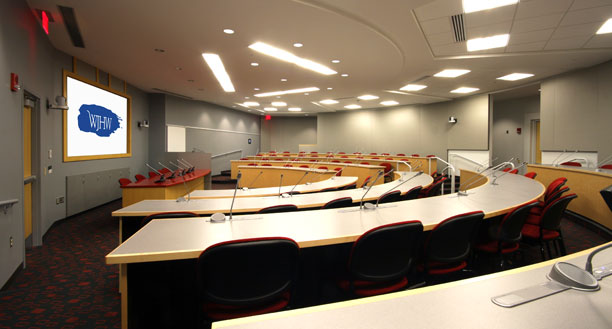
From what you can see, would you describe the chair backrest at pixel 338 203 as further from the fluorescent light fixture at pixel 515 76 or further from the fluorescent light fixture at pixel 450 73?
the fluorescent light fixture at pixel 515 76

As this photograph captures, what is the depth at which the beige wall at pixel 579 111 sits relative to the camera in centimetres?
626

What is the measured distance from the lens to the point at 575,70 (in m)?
6.94

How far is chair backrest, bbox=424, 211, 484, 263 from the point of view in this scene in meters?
1.88

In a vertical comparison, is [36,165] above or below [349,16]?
below

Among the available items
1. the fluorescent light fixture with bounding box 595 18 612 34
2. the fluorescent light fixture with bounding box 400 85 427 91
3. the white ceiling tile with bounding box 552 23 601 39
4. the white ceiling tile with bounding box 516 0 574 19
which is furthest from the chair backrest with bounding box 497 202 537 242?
the fluorescent light fixture with bounding box 400 85 427 91

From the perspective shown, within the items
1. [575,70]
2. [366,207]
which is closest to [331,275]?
[366,207]

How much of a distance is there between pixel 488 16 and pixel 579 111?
4872 mm

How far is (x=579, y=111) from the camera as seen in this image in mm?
6805

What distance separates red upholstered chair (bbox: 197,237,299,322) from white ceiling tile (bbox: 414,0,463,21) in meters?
4.06

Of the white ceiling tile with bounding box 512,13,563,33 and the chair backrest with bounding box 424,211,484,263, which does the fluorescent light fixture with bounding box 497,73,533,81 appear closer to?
the white ceiling tile with bounding box 512,13,563,33

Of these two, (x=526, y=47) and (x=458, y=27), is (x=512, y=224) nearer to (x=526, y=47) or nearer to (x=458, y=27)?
(x=458, y=27)

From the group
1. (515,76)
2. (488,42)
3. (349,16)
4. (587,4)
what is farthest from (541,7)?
(515,76)

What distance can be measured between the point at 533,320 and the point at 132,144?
9738 mm

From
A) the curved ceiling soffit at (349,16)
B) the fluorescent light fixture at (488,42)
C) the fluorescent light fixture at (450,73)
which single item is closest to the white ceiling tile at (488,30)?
the fluorescent light fixture at (488,42)
